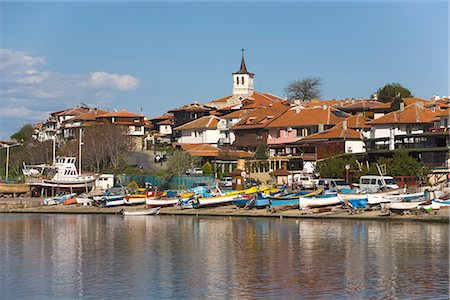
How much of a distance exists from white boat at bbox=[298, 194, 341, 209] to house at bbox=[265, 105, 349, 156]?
2942 cm

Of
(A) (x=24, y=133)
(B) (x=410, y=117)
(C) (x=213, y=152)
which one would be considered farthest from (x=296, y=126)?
(A) (x=24, y=133)

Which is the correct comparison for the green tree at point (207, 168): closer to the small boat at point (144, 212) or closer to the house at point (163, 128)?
the small boat at point (144, 212)

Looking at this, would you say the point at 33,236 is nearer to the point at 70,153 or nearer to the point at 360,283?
the point at 360,283

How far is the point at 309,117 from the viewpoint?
90875mm

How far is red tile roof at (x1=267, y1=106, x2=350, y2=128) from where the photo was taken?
88.4m

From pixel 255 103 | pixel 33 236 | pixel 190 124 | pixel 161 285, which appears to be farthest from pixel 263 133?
pixel 161 285

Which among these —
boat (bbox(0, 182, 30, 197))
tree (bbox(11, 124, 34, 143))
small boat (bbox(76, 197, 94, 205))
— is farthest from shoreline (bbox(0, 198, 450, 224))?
tree (bbox(11, 124, 34, 143))

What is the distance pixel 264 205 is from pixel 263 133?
3664cm

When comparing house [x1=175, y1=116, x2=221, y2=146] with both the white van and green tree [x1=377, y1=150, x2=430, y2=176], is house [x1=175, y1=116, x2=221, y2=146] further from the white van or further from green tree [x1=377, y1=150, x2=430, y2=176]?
the white van

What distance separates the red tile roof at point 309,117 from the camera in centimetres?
8844

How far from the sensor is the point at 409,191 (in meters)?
53.4

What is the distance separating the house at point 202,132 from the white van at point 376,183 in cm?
4644

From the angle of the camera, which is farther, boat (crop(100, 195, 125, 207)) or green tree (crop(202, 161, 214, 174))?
green tree (crop(202, 161, 214, 174))

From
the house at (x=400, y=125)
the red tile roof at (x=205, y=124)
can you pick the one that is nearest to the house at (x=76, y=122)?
the red tile roof at (x=205, y=124)
